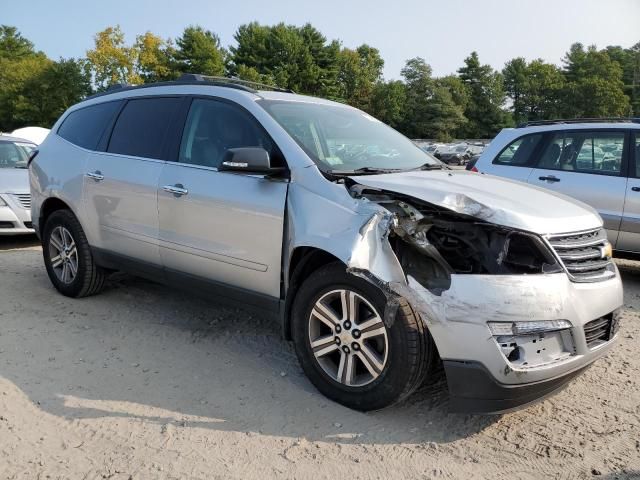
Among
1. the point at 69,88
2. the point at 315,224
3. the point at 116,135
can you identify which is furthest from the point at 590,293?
the point at 69,88

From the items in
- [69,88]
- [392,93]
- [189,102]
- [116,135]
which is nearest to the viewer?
[189,102]

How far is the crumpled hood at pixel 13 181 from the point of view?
24.9 feet

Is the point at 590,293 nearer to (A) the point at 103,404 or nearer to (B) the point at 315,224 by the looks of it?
(B) the point at 315,224

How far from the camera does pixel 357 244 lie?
2.84 m

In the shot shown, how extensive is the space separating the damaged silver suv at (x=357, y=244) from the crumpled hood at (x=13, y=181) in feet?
12.6

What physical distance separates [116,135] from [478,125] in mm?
98192

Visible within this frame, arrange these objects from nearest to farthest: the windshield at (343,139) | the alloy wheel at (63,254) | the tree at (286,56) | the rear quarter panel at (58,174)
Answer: the windshield at (343,139), the rear quarter panel at (58,174), the alloy wheel at (63,254), the tree at (286,56)

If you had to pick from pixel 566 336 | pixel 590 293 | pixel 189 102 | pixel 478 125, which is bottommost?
pixel 478 125

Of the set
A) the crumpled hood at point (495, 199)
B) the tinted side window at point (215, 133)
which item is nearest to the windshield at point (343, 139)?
the tinted side window at point (215, 133)

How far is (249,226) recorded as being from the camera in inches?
136

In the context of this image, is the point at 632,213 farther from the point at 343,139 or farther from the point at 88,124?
the point at 88,124

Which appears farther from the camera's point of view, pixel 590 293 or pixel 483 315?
pixel 590 293

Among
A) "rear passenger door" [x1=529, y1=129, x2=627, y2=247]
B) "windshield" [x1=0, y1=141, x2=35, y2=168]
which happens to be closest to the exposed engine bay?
"rear passenger door" [x1=529, y1=129, x2=627, y2=247]

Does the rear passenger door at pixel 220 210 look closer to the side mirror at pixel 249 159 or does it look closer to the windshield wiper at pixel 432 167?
the side mirror at pixel 249 159
